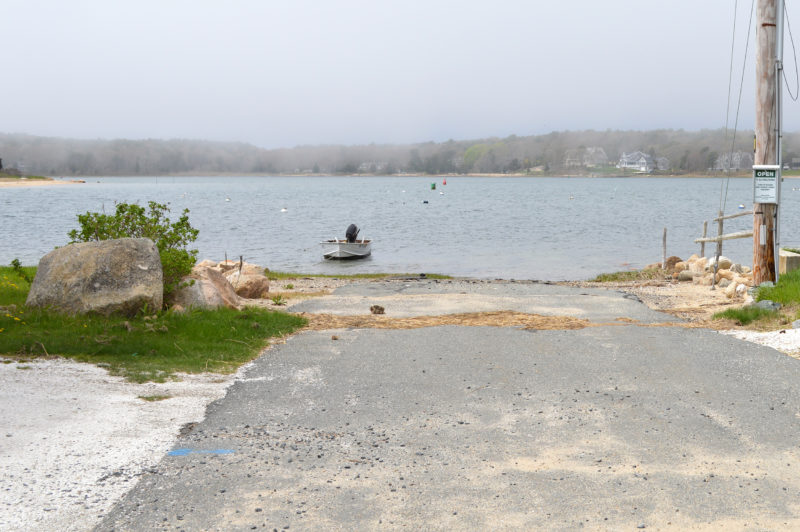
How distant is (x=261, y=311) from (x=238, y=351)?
2.65 m

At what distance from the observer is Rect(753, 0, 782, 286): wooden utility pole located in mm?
13273

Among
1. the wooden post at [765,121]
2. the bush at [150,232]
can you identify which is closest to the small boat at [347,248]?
the bush at [150,232]

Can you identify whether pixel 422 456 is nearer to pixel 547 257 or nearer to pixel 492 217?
pixel 547 257

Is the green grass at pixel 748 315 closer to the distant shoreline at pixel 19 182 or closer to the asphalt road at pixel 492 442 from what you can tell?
the asphalt road at pixel 492 442

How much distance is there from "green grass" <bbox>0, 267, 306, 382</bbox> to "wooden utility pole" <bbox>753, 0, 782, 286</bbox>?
9.21 m

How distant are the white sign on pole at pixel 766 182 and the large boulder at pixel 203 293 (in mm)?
9873

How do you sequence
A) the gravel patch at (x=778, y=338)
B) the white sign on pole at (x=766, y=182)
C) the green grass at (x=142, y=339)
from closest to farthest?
the green grass at (x=142, y=339)
the gravel patch at (x=778, y=338)
the white sign on pole at (x=766, y=182)

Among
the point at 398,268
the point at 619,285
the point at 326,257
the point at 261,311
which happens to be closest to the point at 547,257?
the point at 398,268

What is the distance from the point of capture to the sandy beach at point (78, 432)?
15.5 feet

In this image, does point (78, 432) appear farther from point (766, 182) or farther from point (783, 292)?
point (766, 182)

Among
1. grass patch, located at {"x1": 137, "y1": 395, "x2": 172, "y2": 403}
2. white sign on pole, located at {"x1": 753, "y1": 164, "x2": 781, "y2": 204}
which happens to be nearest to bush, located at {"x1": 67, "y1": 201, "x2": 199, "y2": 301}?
grass patch, located at {"x1": 137, "y1": 395, "x2": 172, "y2": 403}

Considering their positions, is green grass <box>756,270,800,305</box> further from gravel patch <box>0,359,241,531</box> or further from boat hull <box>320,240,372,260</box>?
boat hull <box>320,240,372,260</box>

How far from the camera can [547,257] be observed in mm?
36250

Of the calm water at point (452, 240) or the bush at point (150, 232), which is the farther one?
the calm water at point (452, 240)
